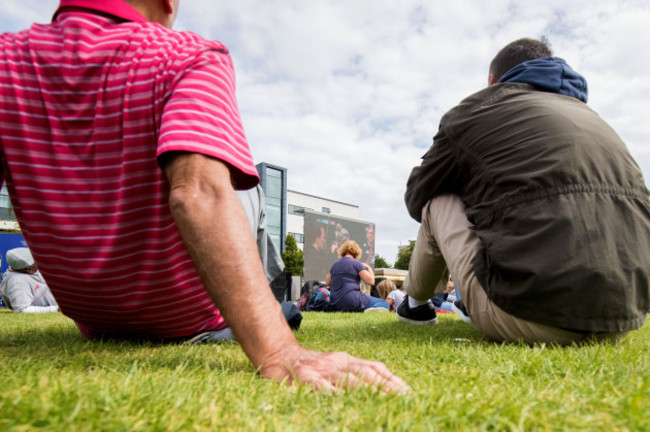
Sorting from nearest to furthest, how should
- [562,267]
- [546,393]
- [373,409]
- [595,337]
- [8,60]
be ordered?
[373,409], [546,393], [8,60], [562,267], [595,337]

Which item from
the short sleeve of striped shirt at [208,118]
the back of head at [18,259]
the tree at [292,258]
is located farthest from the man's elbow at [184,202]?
the tree at [292,258]

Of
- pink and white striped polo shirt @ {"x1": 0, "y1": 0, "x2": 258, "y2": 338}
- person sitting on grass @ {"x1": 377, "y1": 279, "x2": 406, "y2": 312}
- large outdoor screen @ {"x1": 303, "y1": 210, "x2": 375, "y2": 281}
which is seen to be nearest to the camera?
pink and white striped polo shirt @ {"x1": 0, "y1": 0, "x2": 258, "y2": 338}

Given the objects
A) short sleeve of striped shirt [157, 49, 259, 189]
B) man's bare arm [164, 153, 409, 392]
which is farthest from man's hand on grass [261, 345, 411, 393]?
short sleeve of striped shirt [157, 49, 259, 189]

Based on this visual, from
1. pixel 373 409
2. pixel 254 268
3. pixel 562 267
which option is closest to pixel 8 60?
pixel 254 268

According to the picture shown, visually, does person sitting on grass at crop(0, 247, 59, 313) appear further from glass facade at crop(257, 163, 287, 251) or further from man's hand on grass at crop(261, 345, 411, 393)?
glass facade at crop(257, 163, 287, 251)

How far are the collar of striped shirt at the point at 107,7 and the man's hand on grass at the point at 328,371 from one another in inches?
51.5

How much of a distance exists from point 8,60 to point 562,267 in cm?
219

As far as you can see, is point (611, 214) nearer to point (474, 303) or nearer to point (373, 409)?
point (474, 303)

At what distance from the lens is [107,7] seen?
4.81 feet

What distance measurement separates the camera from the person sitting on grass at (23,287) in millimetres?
7941

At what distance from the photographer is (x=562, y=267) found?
1752 mm

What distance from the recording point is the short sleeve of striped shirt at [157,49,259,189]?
1.15 meters

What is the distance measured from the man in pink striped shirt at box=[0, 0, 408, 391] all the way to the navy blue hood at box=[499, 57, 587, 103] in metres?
1.70

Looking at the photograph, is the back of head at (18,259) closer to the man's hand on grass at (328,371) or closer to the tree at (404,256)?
the man's hand on grass at (328,371)
